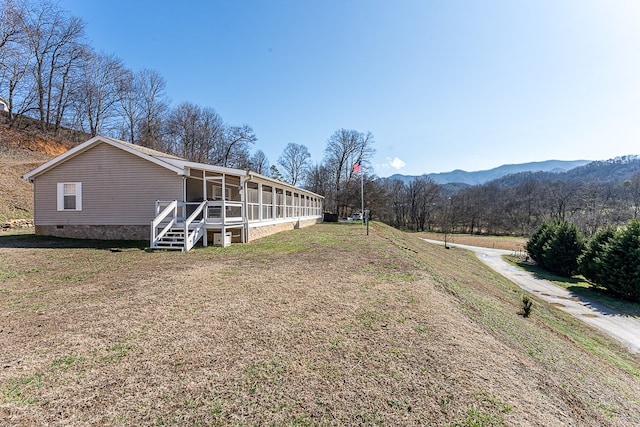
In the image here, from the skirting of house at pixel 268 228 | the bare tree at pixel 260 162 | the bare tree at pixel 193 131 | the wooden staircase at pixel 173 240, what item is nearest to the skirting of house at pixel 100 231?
the wooden staircase at pixel 173 240

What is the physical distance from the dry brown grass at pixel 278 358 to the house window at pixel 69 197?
266 inches

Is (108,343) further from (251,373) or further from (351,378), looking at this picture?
(351,378)

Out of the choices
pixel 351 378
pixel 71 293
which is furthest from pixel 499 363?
pixel 71 293

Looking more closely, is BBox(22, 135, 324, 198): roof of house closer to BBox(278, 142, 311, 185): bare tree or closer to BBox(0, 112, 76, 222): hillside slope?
BBox(0, 112, 76, 222): hillside slope

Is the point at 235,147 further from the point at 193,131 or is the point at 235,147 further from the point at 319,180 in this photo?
the point at 319,180

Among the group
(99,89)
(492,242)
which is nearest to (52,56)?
(99,89)

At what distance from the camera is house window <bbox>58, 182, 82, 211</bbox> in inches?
476

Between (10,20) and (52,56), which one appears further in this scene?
(52,56)

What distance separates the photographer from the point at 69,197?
1223 centimetres

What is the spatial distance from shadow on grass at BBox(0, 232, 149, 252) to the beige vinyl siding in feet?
2.65

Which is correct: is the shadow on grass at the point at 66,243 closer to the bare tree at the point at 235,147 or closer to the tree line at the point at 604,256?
the tree line at the point at 604,256

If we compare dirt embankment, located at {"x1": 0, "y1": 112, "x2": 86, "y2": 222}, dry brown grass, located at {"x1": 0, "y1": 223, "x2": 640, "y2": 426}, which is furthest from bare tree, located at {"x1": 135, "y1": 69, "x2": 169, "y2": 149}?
dry brown grass, located at {"x1": 0, "y1": 223, "x2": 640, "y2": 426}

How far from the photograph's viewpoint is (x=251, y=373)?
118 inches

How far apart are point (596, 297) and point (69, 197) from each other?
25.2 m
